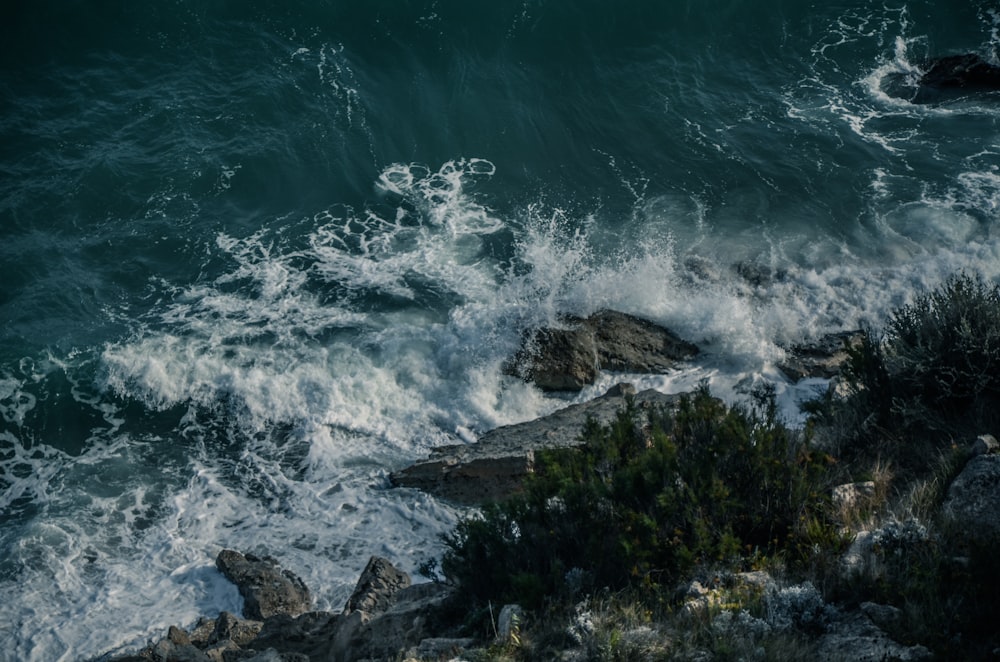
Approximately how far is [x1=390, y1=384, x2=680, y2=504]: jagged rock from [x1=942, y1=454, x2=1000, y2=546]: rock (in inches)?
196

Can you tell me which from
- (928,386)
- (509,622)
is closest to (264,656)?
(509,622)

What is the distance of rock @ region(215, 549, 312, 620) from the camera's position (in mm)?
10328

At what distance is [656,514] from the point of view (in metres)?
6.77

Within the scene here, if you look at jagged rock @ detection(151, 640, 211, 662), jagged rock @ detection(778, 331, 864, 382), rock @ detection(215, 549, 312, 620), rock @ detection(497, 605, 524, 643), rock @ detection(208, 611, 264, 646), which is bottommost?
rock @ detection(215, 549, 312, 620)

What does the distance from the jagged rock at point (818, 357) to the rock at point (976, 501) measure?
21.3ft

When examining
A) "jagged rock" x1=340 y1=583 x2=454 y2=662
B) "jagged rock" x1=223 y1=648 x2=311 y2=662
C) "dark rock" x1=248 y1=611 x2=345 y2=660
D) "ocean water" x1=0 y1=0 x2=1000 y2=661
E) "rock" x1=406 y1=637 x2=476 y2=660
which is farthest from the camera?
"ocean water" x1=0 y1=0 x2=1000 y2=661

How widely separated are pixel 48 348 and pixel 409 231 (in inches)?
254

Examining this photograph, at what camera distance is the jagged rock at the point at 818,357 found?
13.2 meters

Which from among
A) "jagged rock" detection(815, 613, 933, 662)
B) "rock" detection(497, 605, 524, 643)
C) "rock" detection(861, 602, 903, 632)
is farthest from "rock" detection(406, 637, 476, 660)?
"rock" detection(861, 602, 903, 632)

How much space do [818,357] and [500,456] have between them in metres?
5.40

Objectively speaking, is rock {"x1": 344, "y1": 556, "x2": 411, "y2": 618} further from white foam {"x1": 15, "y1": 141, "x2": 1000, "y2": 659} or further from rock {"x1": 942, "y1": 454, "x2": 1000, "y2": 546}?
rock {"x1": 942, "y1": 454, "x2": 1000, "y2": 546}

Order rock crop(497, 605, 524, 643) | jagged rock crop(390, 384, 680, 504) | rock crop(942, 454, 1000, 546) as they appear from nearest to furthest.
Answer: rock crop(942, 454, 1000, 546) < rock crop(497, 605, 524, 643) < jagged rock crop(390, 384, 680, 504)

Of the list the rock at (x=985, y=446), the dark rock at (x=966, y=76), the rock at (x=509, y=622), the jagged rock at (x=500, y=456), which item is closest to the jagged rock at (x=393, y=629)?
the rock at (x=509, y=622)

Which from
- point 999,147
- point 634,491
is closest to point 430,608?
point 634,491
